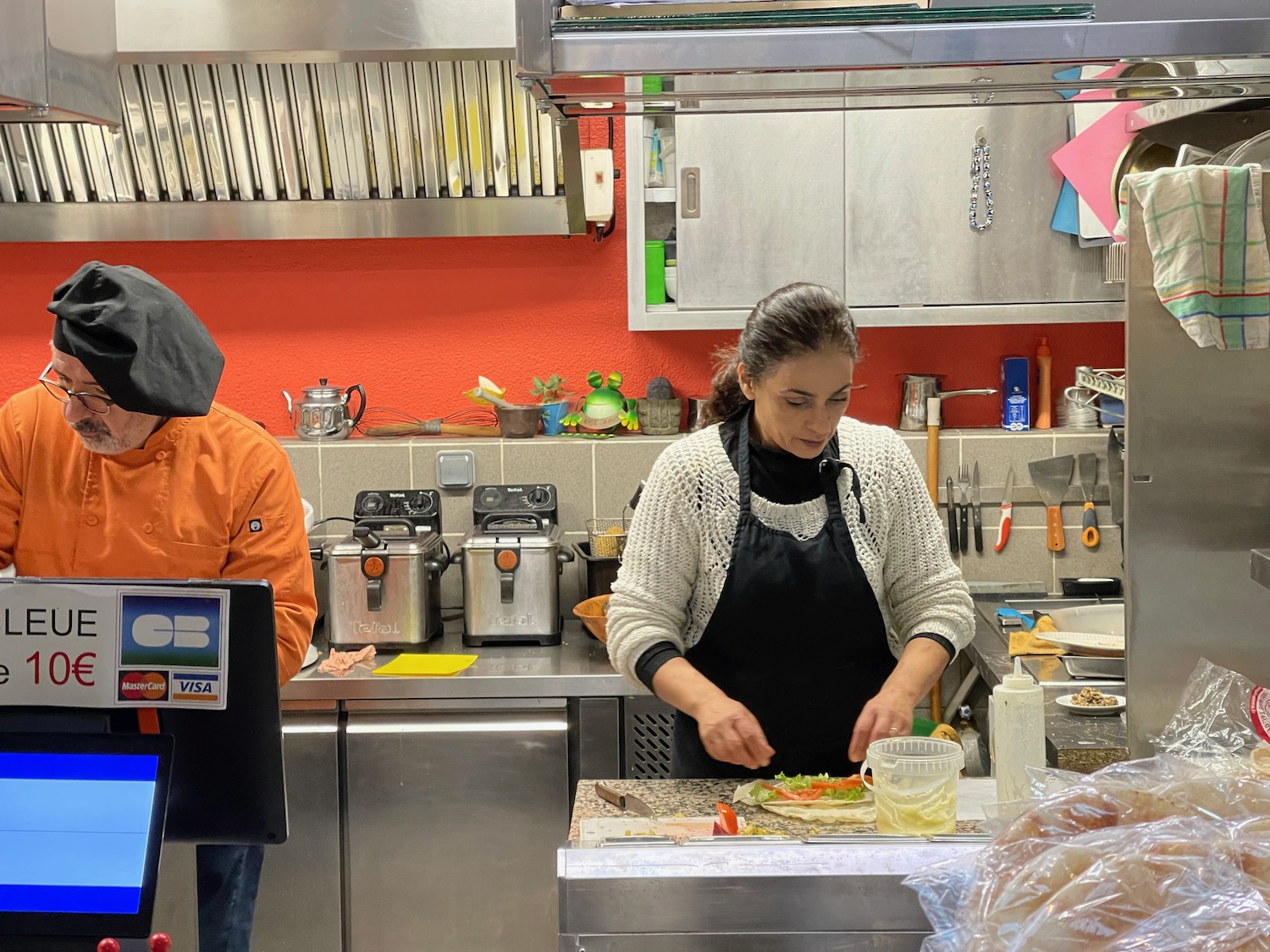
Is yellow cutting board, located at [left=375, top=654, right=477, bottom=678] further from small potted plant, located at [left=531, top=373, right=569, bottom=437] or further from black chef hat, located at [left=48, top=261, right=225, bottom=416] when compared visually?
black chef hat, located at [left=48, top=261, right=225, bottom=416]

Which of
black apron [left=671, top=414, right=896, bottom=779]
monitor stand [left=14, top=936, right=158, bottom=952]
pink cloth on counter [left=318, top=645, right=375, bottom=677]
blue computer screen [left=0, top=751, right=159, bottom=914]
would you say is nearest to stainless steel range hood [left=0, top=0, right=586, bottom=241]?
pink cloth on counter [left=318, top=645, right=375, bottom=677]

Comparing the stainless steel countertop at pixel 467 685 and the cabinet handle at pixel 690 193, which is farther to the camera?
the cabinet handle at pixel 690 193

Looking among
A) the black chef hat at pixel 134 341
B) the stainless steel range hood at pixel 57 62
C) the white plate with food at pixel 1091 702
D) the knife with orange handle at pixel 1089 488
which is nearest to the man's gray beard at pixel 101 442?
the black chef hat at pixel 134 341

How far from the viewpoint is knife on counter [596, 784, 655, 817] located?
1890 millimetres

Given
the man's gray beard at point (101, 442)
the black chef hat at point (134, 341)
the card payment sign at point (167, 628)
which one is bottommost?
the card payment sign at point (167, 628)

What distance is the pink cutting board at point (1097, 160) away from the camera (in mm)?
3441

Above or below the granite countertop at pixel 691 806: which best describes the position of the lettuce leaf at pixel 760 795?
above

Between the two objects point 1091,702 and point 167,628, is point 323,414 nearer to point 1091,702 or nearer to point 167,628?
point 1091,702

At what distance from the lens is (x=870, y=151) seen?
140 inches

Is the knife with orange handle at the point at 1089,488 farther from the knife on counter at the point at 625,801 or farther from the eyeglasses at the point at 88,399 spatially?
the eyeglasses at the point at 88,399

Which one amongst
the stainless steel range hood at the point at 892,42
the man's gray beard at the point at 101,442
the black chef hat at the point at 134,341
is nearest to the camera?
the stainless steel range hood at the point at 892,42

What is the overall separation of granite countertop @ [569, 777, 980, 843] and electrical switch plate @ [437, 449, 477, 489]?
1.81 m

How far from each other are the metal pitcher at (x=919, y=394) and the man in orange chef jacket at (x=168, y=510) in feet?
6.82

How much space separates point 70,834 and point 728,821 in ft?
2.87
